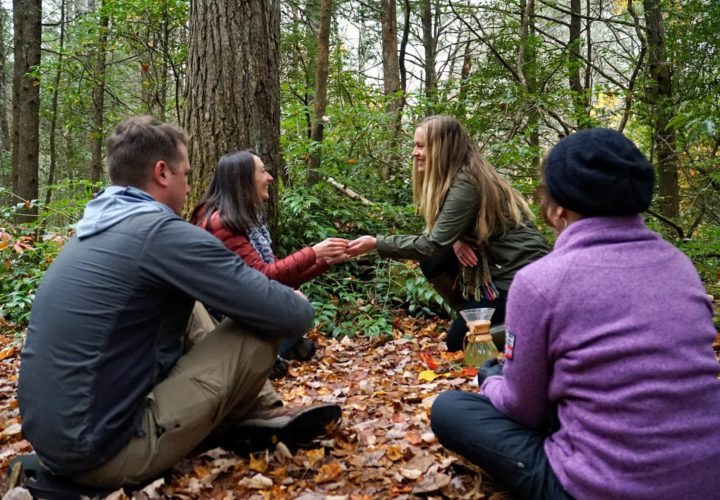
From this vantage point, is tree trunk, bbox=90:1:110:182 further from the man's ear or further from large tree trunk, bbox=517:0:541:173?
the man's ear

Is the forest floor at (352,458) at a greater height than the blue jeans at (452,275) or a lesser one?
lesser

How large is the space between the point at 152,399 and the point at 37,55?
391 inches

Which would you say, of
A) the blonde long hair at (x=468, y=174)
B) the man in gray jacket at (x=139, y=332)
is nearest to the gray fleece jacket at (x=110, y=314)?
the man in gray jacket at (x=139, y=332)

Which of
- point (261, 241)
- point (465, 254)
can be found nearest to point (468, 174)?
point (465, 254)

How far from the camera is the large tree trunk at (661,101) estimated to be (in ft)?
24.2

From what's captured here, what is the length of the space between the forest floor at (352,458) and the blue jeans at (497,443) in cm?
22

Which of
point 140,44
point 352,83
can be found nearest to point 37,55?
point 140,44

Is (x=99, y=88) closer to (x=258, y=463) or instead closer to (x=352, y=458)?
(x=258, y=463)

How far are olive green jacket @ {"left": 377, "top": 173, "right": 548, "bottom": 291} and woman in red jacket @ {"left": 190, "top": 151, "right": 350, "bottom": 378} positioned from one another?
61 centimetres

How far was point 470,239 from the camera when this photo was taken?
160 inches

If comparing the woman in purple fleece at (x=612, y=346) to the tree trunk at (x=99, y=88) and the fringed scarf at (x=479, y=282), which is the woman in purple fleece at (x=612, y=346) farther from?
the tree trunk at (x=99, y=88)

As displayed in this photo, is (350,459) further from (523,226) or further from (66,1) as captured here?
(66,1)

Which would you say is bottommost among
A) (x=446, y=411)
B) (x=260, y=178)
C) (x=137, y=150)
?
(x=446, y=411)

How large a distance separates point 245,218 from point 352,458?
177cm
